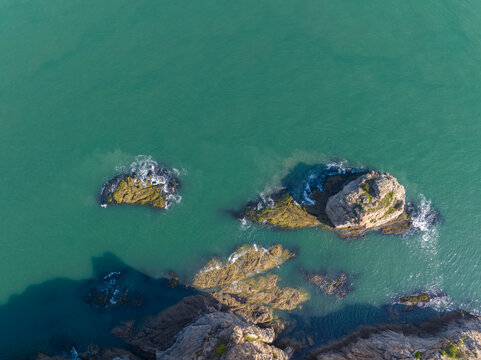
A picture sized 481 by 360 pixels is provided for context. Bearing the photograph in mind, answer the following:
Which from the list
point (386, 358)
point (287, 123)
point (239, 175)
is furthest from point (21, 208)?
point (386, 358)

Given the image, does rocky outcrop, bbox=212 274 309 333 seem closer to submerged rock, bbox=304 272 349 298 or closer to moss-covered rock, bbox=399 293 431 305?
submerged rock, bbox=304 272 349 298

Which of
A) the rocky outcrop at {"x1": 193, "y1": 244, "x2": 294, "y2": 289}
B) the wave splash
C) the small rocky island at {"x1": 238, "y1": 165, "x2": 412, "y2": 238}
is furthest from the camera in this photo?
the wave splash

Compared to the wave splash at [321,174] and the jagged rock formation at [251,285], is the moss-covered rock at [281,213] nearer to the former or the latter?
the wave splash at [321,174]

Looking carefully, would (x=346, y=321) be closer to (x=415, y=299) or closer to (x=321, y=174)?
(x=415, y=299)

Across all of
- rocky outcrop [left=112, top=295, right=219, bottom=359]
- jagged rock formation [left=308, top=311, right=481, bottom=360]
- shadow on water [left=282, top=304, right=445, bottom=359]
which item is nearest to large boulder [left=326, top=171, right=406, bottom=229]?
shadow on water [left=282, top=304, right=445, bottom=359]

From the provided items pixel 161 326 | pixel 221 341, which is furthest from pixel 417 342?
pixel 161 326

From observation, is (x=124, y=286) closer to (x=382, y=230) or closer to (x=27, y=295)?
(x=27, y=295)
